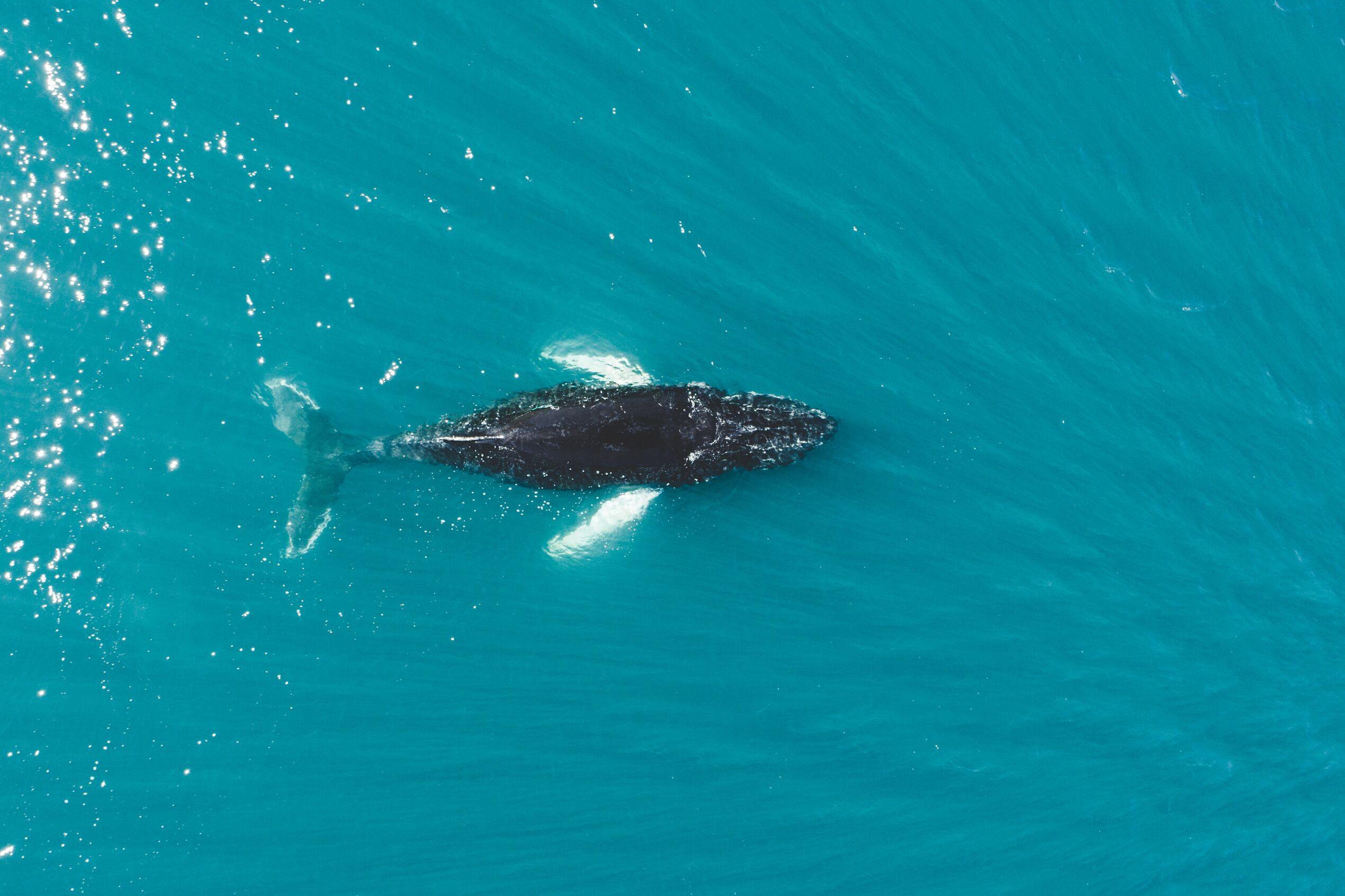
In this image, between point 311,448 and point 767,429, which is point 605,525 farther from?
point 311,448

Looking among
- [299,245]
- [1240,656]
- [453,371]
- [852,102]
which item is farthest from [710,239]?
[1240,656]

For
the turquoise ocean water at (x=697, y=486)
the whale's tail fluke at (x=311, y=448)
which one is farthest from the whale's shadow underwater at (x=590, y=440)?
the turquoise ocean water at (x=697, y=486)

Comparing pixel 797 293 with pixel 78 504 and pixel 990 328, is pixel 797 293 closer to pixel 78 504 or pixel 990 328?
pixel 990 328

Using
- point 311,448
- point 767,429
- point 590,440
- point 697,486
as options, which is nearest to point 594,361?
point 590,440

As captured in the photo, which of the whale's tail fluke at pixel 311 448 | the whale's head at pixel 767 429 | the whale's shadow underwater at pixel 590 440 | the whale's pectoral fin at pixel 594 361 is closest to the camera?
the whale's shadow underwater at pixel 590 440

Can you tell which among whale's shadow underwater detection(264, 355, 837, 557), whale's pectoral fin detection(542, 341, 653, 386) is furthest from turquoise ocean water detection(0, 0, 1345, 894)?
whale's shadow underwater detection(264, 355, 837, 557)

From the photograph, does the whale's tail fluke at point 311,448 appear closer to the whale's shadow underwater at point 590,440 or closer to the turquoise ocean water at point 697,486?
the whale's shadow underwater at point 590,440
